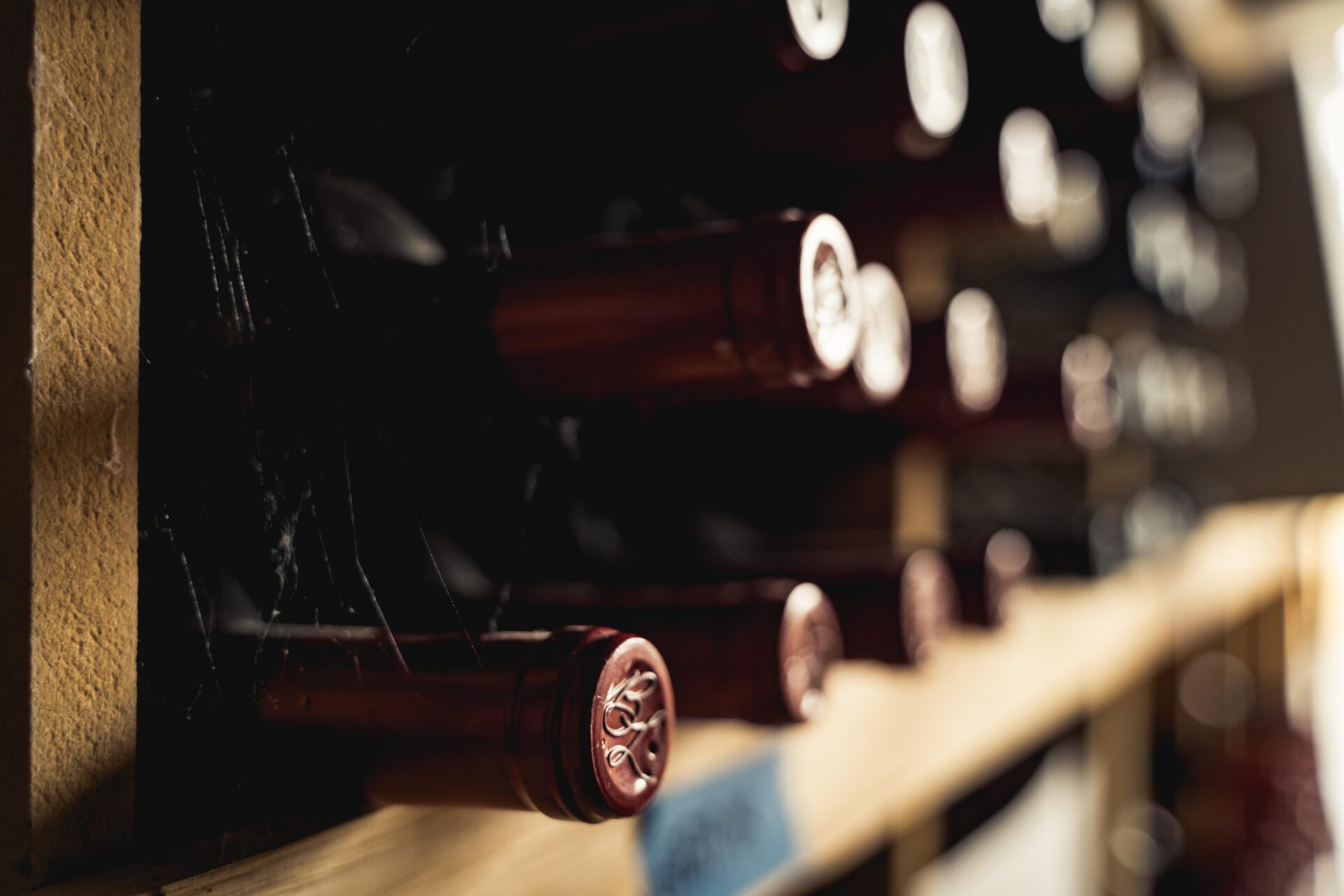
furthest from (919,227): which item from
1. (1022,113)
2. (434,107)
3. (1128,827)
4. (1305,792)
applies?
(1305,792)

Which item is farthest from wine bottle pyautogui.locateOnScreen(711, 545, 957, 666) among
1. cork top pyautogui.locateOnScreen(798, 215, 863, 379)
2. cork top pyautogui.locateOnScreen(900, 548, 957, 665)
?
cork top pyautogui.locateOnScreen(798, 215, 863, 379)

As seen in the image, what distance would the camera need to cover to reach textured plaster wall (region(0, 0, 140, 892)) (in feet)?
0.59

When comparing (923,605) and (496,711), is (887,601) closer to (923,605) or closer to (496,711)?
(923,605)

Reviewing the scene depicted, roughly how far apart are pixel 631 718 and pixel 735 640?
9 centimetres

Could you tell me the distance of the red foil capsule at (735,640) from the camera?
282 mm

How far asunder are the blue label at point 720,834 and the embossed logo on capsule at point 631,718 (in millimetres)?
112

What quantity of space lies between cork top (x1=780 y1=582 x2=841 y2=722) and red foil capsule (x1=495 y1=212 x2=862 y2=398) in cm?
7

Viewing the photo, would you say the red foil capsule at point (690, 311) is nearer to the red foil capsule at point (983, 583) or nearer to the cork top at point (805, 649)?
the cork top at point (805, 649)

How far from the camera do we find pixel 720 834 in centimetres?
33

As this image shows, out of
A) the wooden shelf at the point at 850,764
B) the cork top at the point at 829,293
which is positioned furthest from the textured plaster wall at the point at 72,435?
the cork top at the point at 829,293

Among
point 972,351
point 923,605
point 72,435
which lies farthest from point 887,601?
point 72,435

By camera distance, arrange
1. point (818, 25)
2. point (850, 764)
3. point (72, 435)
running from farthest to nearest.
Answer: point (850, 764)
point (818, 25)
point (72, 435)

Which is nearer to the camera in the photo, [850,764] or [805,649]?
[805,649]

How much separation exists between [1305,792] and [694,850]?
4.01 feet
